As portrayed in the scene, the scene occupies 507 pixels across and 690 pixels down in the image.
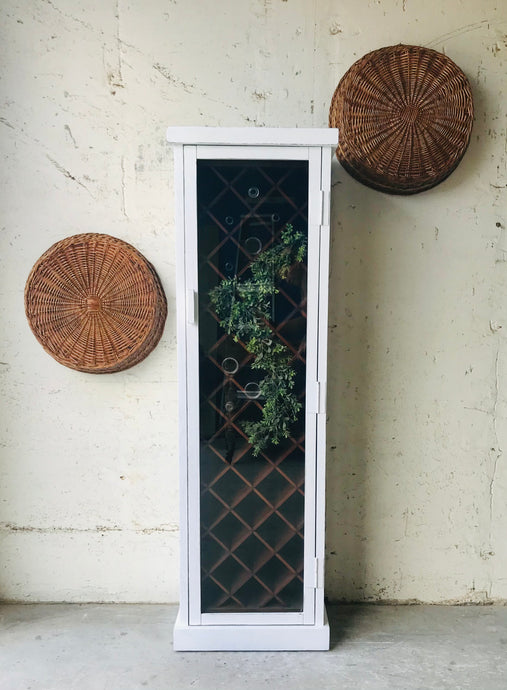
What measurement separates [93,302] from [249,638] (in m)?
1.57

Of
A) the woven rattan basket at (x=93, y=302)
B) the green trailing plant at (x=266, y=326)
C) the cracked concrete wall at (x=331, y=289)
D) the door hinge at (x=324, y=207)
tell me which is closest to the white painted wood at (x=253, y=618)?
the cracked concrete wall at (x=331, y=289)

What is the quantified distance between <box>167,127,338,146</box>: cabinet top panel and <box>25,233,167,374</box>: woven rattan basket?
23.9 inches

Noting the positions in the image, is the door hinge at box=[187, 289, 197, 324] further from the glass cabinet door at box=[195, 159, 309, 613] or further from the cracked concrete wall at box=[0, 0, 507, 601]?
the cracked concrete wall at box=[0, 0, 507, 601]

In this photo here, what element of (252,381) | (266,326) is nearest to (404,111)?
(266,326)

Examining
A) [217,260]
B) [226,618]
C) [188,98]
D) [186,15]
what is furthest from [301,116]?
[226,618]

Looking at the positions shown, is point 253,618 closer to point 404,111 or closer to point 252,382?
point 252,382

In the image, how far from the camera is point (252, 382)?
6.68 feet

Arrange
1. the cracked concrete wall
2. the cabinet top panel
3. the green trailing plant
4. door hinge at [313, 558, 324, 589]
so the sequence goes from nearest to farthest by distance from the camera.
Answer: the cabinet top panel < the green trailing plant < door hinge at [313, 558, 324, 589] < the cracked concrete wall

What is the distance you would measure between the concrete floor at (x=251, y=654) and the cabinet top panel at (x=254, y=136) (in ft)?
6.68

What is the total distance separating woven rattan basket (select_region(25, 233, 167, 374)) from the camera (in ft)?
7.44

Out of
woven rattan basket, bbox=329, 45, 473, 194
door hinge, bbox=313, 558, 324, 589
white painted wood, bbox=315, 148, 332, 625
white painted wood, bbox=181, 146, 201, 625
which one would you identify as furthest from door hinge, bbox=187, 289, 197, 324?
door hinge, bbox=313, 558, 324, 589

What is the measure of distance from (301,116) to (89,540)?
86.3 inches

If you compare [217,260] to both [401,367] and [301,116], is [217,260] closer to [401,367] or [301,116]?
[301,116]

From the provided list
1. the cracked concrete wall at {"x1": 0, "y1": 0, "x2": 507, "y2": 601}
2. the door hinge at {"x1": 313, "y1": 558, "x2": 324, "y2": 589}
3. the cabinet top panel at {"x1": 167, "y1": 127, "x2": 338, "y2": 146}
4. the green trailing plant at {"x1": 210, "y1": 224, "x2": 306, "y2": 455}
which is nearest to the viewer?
the cabinet top panel at {"x1": 167, "y1": 127, "x2": 338, "y2": 146}
